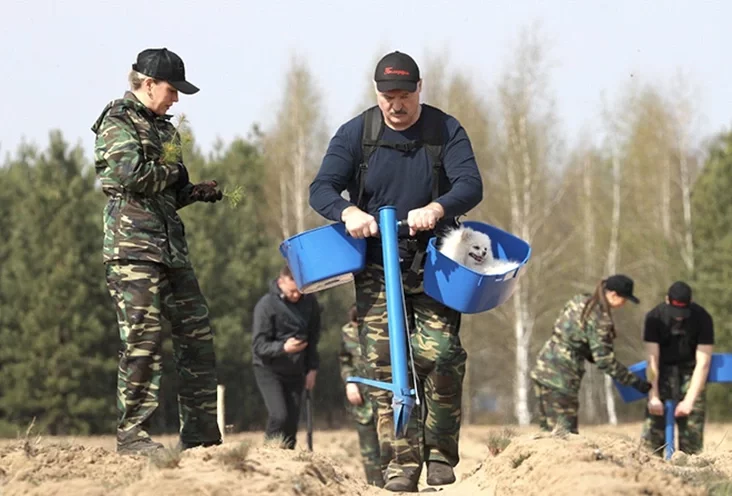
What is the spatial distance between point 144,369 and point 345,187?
1.46 m

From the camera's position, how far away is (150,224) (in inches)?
278

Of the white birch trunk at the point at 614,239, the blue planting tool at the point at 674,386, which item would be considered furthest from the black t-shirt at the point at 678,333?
the white birch trunk at the point at 614,239

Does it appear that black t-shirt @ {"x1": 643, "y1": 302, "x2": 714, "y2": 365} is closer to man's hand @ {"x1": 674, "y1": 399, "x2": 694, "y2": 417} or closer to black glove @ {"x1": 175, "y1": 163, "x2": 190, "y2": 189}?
man's hand @ {"x1": 674, "y1": 399, "x2": 694, "y2": 417}

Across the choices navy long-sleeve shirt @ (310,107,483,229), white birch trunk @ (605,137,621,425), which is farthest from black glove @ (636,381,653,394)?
white birch trunk @ (605,137,621,425)

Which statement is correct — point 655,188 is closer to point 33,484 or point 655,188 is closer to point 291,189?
point 291,189

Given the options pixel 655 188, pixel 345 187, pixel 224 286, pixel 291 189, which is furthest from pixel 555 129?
pixel 345 187

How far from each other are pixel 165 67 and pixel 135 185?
2.32ft

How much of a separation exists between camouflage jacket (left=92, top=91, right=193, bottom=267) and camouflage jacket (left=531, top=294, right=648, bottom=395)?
20.8 feet

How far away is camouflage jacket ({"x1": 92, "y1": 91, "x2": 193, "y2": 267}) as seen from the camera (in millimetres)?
6949

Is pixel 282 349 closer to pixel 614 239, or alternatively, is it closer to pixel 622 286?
pixel 622 286

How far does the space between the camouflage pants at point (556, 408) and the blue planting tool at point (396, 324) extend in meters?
6.58

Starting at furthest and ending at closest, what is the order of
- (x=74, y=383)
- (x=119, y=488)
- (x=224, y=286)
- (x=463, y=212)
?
(x=224, y=286), (x=74, y=383), (x=463, y=212), (x=119, y=488)

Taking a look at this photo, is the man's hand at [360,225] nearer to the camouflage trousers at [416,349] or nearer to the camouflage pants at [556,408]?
the camouflage trousers at [416,349]

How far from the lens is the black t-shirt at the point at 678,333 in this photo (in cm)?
1317
